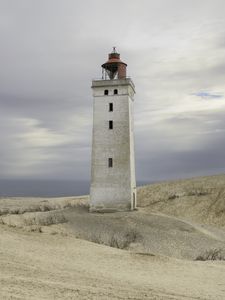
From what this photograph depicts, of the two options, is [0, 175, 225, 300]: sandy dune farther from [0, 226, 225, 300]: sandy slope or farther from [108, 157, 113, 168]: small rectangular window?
[108, 157, 113, 168]: small rectangular window

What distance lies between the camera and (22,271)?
11.0m

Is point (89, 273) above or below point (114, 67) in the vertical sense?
below

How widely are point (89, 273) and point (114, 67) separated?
22844 mm

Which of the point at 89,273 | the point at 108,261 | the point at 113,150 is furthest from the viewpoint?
the point at 113,150

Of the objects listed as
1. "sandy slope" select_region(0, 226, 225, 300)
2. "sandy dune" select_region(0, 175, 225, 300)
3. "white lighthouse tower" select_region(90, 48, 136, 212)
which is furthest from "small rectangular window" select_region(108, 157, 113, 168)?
"sandy slope" select_region(0, 226, 225, 300)

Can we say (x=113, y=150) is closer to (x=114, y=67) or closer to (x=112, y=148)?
(x=112, y=148)

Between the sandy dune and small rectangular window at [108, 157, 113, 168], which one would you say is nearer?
the sandy dune

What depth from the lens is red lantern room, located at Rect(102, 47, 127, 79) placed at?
32094mm

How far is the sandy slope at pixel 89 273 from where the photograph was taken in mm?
9520

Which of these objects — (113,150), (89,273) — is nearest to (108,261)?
(89,273)

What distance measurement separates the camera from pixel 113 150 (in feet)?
99.3

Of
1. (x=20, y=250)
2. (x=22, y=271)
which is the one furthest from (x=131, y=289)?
(x=20, y=250)

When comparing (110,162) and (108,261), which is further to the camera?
(110,162)

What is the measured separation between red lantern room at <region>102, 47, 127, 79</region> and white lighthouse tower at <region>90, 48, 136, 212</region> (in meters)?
0.86
